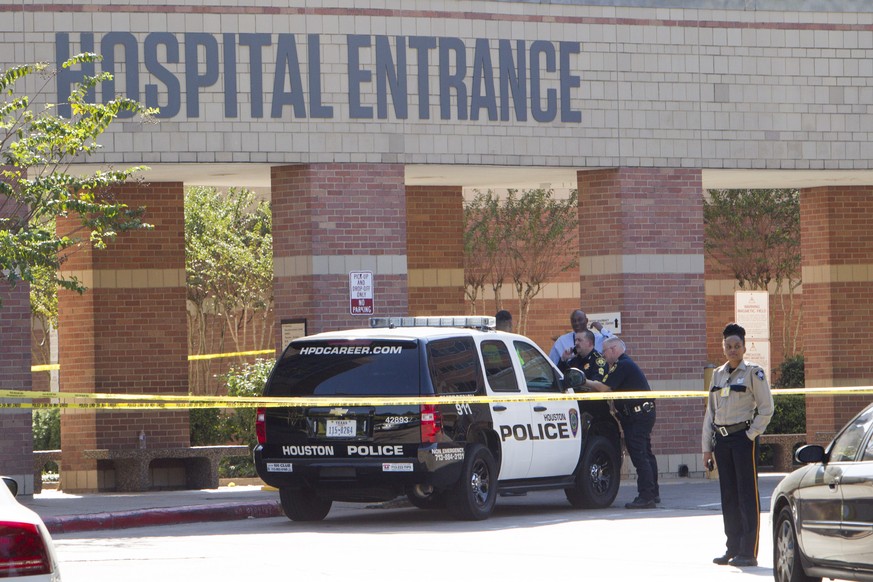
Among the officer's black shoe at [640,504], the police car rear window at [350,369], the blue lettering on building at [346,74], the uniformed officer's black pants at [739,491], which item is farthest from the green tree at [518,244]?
the uniformed officer's black pants at [739,491]

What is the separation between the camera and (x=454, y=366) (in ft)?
52.0

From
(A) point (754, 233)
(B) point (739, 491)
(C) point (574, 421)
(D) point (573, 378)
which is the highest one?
(A) point (754, 233)

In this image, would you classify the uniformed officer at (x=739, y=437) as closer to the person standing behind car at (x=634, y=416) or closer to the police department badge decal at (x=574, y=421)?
the police department badge decal at (x=574, y=421)

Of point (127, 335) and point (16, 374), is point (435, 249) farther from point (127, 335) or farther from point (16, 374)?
point (16, 374)

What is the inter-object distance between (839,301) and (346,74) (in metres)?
8.85

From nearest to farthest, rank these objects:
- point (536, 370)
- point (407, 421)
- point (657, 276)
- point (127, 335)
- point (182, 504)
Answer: point (407, 421), point (536, 370), point (182, 504), point (657, 276), point (127, 335)

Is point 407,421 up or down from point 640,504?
up

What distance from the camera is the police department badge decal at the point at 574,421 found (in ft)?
56.2

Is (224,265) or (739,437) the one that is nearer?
(739,437)

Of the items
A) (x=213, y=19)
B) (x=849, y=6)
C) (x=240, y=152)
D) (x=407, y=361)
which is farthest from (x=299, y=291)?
(x=849, y=6)

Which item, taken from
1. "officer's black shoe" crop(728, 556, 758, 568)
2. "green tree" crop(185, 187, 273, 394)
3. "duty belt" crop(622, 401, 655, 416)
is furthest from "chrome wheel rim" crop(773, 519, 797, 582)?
"green tree" crop(185, 187, 273, 394)

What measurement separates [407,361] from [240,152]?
520 centimetres

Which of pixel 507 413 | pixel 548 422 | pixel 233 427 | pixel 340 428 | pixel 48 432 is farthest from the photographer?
pixel 48 432

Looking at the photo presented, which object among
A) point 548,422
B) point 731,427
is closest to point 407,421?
point 548,422
